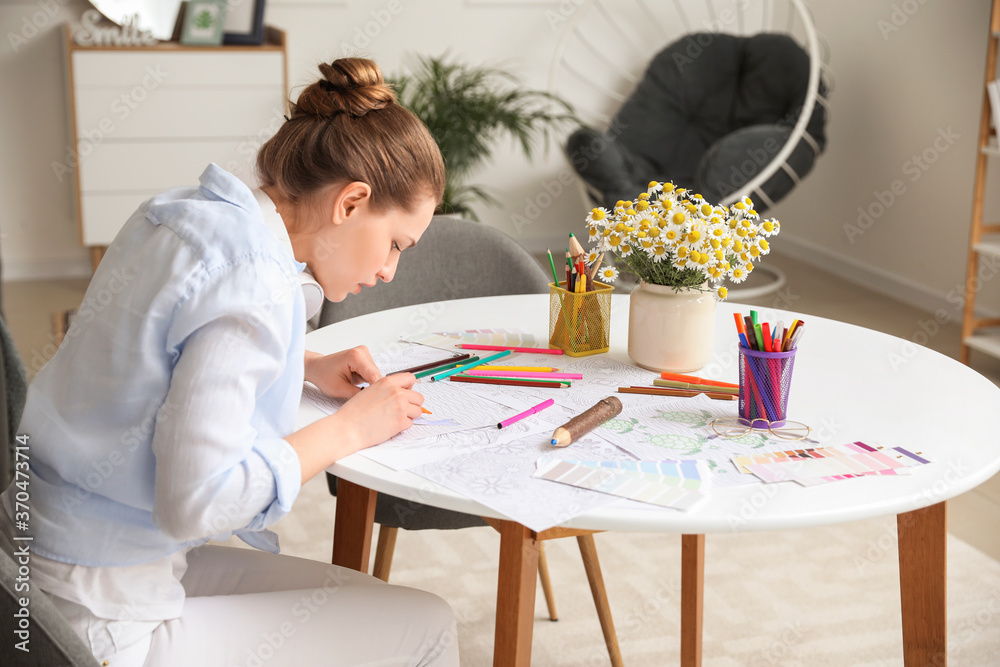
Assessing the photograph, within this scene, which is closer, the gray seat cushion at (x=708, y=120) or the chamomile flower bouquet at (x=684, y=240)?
the chamomile flower bouquet at (x=684, y=240)

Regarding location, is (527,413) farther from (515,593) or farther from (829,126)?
(829,126)

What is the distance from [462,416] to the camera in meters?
1.19

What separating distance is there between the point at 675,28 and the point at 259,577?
445 centimetres

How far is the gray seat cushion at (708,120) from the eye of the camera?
411cm

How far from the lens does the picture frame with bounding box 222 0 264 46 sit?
410 centimetres

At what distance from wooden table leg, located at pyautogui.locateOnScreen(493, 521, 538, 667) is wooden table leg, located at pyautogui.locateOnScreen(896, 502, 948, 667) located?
504mm

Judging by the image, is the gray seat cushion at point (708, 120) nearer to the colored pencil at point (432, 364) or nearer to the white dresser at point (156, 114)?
the white dresser at point (156, 114)

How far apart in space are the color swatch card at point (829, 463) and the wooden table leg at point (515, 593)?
0.26 metres

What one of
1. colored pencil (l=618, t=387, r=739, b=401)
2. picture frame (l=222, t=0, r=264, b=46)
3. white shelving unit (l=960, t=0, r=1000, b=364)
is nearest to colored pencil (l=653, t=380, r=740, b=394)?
colored pencil (l=618, t=387, r=739, b=401)

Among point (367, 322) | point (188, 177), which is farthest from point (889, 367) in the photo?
point (188, 177)

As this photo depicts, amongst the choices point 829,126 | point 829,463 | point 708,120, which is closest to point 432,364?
point 829,463

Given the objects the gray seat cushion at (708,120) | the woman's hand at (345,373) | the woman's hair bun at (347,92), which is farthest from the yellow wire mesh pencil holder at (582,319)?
the gray seat cushion at (708,120)

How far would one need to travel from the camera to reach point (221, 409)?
34.4 inches

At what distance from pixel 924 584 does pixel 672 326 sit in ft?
1.53
